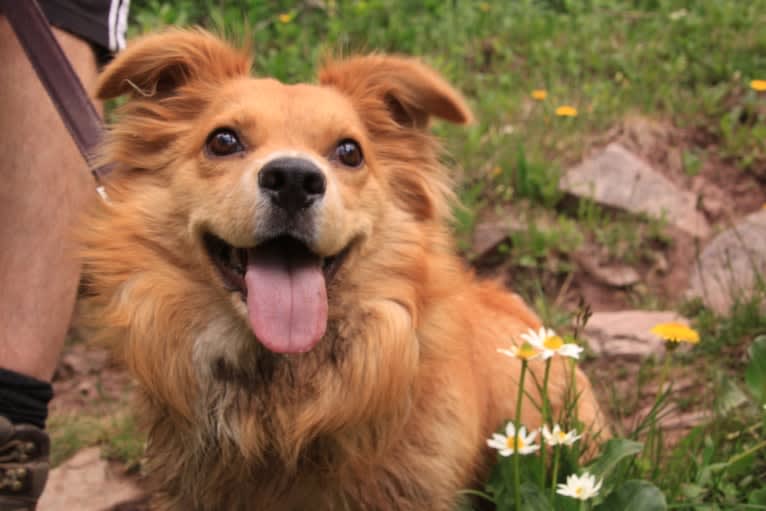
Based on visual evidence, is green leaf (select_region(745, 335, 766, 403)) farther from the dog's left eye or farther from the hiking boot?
the hiking boot

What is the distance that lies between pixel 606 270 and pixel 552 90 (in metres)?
1.47

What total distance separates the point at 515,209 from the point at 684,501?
253 cm

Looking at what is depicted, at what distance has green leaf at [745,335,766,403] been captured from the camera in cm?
288

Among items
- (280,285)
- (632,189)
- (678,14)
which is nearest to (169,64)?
(280,285)

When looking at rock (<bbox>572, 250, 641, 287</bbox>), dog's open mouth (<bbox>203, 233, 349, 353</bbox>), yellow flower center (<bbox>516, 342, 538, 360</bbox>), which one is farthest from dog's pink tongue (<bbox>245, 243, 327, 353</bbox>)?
rock (<bbox>572, 250, 641, 287</bbox>)

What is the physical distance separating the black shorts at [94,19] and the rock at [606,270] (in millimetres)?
2556

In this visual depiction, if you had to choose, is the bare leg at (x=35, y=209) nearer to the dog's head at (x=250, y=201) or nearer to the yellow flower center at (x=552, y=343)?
the dog's head at (x=250, y=201)

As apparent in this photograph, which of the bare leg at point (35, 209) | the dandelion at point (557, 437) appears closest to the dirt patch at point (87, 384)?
the bare leg at point (35, 209)

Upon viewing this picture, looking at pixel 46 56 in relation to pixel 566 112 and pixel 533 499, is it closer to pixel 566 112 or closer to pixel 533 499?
pixel 533 499

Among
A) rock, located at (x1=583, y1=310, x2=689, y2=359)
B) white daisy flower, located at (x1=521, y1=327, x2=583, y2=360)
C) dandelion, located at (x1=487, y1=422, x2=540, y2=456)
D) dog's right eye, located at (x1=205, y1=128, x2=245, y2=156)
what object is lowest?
rock, located at (x1=583, y1=310, x2=689, y2=359)

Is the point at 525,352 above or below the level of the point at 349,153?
below

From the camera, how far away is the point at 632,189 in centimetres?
500

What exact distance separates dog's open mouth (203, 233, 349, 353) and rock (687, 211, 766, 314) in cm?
220

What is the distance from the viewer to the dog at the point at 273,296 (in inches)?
98.7
